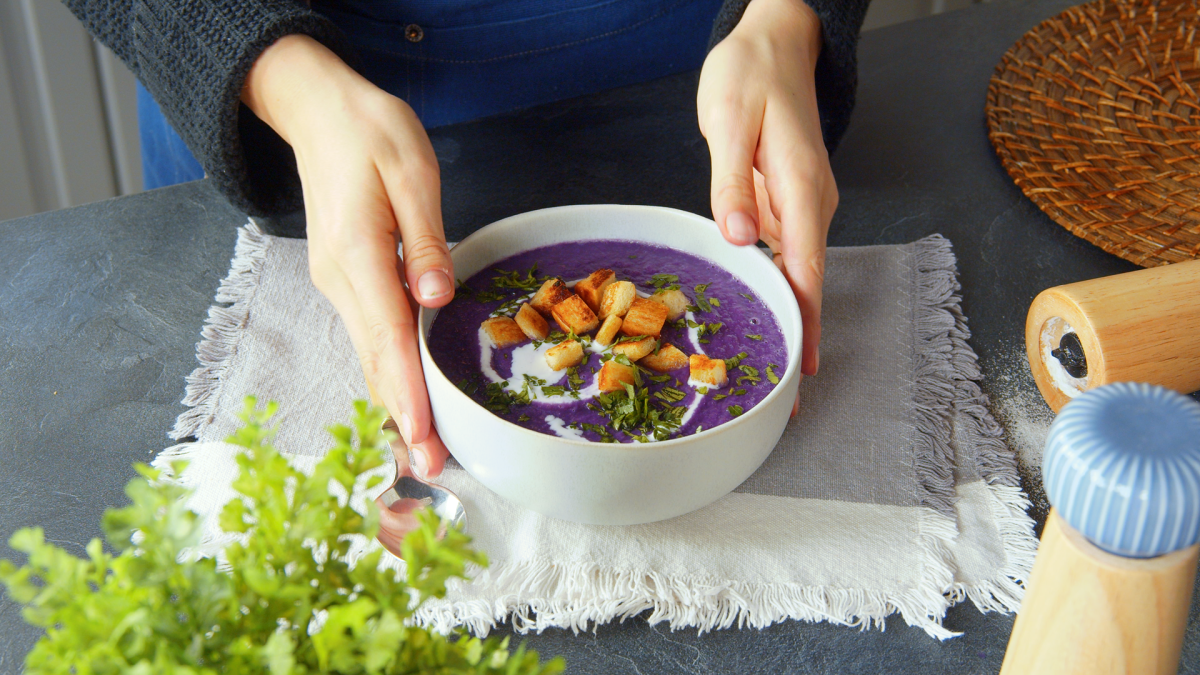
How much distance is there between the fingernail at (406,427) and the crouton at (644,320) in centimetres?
26

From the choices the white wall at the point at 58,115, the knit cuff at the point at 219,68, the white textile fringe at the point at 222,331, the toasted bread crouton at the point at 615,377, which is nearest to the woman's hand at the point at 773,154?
the toasted bread crouton at the point at 615,377

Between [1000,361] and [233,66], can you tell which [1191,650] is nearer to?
[1000,361]

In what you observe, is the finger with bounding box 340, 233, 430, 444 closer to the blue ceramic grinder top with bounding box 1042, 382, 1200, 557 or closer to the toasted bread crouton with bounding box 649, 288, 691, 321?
the toasted bread crouton with bounding box 649, 288, 691, 321

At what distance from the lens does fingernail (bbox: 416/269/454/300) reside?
97cm

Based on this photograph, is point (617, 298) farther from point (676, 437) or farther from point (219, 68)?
point (219, 68)

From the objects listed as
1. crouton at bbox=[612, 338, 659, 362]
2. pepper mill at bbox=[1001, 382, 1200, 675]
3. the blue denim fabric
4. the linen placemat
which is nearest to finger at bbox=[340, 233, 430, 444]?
the linen placemat

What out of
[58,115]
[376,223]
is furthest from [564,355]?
[58,115]

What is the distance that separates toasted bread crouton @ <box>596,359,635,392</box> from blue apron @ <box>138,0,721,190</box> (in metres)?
0.90

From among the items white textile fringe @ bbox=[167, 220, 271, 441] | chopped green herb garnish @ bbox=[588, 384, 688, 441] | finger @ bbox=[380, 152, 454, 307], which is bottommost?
white textile fringe @ bbox=[167, 220, 271, 441]

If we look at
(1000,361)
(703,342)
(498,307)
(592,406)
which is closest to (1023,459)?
(1000,361)

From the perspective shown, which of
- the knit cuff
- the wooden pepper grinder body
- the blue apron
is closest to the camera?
the wooden pepper grinder body

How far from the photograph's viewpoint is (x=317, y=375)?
114cm

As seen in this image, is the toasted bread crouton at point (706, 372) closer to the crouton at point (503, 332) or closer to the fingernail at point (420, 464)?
the crouton at point (503, 332)

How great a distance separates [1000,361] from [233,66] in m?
1.07
